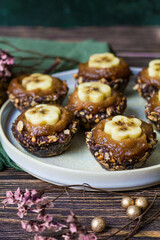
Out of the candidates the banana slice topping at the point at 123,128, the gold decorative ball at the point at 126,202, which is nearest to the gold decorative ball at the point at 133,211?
the gold decorative ball at the point at 126,202

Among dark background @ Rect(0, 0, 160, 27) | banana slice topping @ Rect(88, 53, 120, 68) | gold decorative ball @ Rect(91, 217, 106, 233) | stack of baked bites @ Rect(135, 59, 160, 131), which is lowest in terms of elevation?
gold decorative ball @ Rect(91, 217, 106, 233)

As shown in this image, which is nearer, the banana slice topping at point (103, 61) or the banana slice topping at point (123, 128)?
the banana slice topping at point (123, 128)

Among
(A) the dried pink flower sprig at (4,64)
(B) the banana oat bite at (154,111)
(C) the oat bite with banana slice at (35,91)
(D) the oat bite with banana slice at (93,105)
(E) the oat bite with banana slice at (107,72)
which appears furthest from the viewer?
(A) the dried pink flower sprig at (4,64)

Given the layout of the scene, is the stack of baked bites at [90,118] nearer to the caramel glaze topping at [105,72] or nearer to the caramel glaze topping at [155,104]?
the caramel glaze topping at [105,72]

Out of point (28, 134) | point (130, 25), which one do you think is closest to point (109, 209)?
point (28, 134)

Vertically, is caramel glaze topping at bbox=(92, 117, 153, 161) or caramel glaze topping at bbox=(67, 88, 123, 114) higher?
caramel glaze topping at bbox=(67, 88, 123, 114)

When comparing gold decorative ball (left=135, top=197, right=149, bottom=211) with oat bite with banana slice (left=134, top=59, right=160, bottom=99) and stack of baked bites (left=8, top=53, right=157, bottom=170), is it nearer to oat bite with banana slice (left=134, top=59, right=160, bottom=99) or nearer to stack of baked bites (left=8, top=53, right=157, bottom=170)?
stack of baked bites (left=8, top=53, right=157, bottom=170)

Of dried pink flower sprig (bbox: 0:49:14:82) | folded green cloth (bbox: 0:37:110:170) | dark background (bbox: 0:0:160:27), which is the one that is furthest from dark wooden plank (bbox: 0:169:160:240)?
dark background (bbox: 0:0:160:27)
